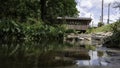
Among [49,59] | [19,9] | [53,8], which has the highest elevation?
[53,8]

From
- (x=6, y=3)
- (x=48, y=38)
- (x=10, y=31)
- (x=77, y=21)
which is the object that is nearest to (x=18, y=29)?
(x=10, y=31)

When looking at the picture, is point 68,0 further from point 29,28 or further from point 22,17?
point 29,28

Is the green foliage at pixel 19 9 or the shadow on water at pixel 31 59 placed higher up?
the green foliage at pixel 19 9

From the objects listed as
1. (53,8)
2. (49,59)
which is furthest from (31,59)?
(53,8)

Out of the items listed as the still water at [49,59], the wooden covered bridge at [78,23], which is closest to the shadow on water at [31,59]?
the still water at [49,59]

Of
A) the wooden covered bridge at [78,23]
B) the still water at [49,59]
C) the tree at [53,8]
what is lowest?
the still water at [49,59]

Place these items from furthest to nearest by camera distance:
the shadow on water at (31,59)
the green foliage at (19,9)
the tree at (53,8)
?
the tree at (53,8) < the green foliage at (19,9) < the shadow on water at (31,59)

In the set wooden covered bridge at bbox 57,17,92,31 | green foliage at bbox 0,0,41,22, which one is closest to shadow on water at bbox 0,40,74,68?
green foliage at bbox 0,0,41,22

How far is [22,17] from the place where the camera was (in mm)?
45188

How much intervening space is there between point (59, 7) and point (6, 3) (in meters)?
10.2

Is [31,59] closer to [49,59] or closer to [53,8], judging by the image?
[49,59]

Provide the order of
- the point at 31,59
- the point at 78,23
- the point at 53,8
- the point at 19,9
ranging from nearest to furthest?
the point at 31,59
the point at 19,9
the point at 53,8
the point at 78,23

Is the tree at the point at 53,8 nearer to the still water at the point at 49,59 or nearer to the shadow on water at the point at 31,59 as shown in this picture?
the shadow on water at the point at 31,59

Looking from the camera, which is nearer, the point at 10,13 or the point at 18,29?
the point at 18,29
